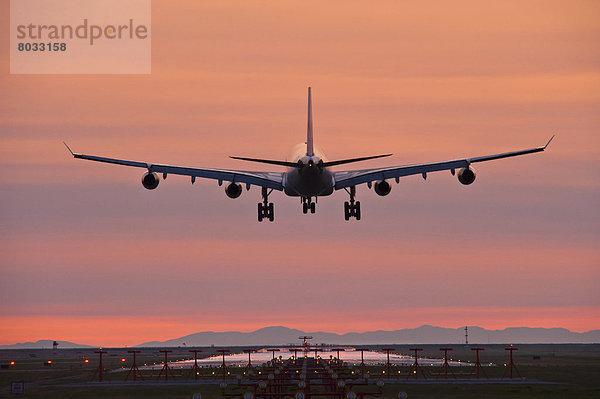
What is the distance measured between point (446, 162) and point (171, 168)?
2283cm

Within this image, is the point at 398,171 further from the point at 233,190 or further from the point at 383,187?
the point at 233,190

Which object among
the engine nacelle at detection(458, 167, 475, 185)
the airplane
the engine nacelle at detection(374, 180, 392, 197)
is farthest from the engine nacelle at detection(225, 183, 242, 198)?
the engine nacelle at detection(458, 167, 475, 185)

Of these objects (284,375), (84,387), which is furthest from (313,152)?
(84,387)

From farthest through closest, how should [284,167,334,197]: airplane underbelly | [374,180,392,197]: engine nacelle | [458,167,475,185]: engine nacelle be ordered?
[374,180,392,197]: engine nacelle, [458,167,475,185]: engine nacelle, [284,167,334,197]: airplane underbelly

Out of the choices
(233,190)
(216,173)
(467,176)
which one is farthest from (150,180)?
(467,176)

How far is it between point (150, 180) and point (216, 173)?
6.40 metres

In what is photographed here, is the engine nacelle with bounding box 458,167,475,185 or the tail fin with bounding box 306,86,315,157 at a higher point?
the tail fin with bounding box 306,86,315,157

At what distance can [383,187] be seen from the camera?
Answer: 79.5 metres

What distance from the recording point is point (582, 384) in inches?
4318

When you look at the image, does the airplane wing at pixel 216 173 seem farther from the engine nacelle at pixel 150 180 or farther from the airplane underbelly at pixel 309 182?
the airplane underbelly at pixel 309 182

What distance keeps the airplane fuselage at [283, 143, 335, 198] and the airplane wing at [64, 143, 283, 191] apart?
277cm

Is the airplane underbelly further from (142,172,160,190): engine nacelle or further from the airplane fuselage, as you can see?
(142,172,160,190): engine nacelle

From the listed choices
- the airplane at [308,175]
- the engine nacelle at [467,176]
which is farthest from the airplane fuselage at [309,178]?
the engine nacelle at [467,176]

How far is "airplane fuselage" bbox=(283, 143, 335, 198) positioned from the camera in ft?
233
